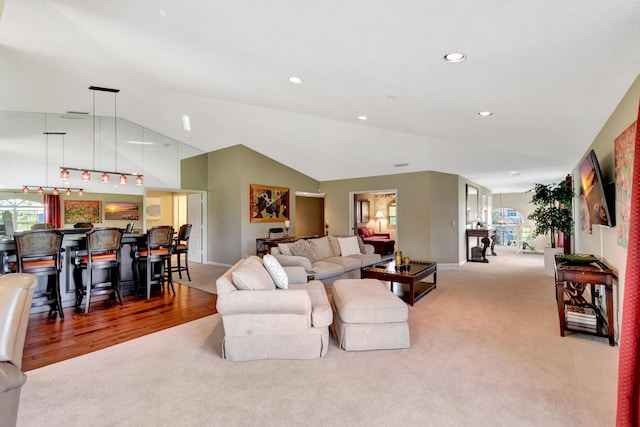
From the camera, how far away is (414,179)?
750 centimetres

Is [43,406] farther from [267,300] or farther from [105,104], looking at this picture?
[105,104]

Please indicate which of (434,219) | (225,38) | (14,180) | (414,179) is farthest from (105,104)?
(434,219)

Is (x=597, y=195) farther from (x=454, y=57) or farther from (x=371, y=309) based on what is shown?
(x=371, y=309)

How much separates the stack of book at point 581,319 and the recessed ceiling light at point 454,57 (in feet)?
9.69

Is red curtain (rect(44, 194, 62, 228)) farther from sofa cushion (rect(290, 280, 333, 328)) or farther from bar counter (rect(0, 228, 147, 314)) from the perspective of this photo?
sofa cushion (rect(290, 280, 333, 328))

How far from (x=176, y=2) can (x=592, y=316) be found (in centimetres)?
468

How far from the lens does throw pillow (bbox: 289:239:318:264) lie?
517cm

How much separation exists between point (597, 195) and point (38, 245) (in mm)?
6332

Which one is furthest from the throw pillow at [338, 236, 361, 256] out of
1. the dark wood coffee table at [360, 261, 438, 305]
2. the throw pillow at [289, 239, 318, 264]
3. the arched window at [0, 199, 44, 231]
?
the arched window at [0, 199, 44, 231]

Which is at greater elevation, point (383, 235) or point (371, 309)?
point (383, 235)

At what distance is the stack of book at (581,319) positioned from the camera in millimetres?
3145

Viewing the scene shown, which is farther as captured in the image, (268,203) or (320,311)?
(268,203)

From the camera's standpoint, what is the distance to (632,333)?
1.41m

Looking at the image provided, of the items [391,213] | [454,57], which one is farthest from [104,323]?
[391,213]
